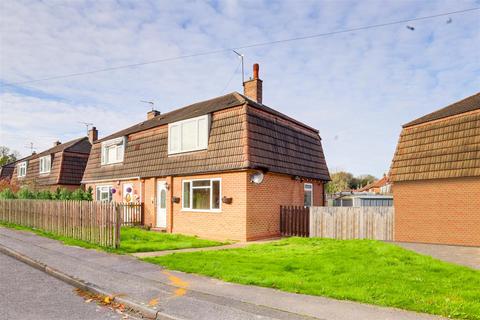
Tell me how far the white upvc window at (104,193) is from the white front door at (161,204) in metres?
5.75

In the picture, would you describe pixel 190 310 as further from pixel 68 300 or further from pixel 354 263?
pixel 354 263

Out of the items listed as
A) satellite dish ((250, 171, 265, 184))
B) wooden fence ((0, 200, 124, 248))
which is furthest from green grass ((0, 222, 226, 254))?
satellite dish ((250, 171, 265, 184))

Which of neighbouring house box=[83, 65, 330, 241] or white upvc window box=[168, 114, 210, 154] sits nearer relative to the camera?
neighbouring house box=[83, 65, 330, 241]

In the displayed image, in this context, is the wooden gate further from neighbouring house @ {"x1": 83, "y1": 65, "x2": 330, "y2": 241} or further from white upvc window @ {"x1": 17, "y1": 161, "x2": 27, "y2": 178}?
white upvc window @ {"x1": 17, "y1": 161, "x2": 27, "y2": 178}

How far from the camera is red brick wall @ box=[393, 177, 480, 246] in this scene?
14531 mm

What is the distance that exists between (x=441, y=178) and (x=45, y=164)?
3366cm

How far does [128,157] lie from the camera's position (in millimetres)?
22234

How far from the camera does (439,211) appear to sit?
50.8ft

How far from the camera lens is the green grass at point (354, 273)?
6.29m

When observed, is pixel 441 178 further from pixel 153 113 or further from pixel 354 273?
pixel 153 113

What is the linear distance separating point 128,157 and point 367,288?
17824 millimetres

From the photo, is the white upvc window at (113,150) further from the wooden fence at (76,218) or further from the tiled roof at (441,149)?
the tiled roof at (441,149)

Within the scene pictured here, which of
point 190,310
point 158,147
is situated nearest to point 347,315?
point 190,310

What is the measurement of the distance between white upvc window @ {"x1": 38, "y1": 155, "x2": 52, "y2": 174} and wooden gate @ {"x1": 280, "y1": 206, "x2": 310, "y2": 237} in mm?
26447
